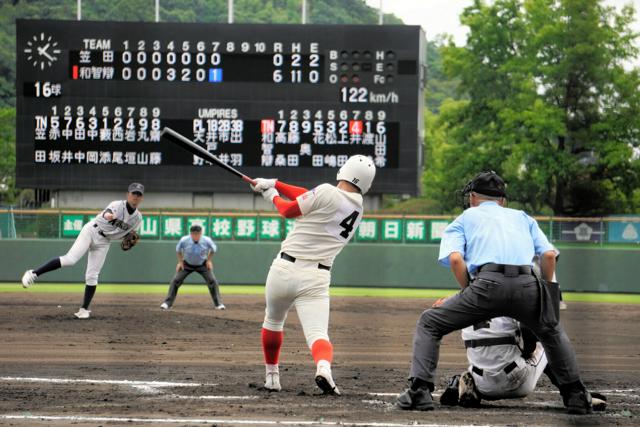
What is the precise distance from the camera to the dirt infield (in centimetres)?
593

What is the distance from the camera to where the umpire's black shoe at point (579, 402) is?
614 centimetres

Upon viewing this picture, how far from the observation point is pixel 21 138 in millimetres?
20578

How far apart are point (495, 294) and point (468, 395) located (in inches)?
32.0

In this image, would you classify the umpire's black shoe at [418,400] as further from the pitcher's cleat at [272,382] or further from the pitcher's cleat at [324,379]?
the pitcher's cleat at [272,382]

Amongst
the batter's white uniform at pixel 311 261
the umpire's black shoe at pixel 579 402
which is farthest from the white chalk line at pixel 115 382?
the umpire's black shoe at pixel 579 402

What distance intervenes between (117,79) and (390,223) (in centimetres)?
682

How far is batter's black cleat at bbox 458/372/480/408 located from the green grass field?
14.0 metres

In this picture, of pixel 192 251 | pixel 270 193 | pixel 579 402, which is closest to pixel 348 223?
pixel 270 193

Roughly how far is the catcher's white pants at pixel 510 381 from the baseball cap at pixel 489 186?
1.04 m

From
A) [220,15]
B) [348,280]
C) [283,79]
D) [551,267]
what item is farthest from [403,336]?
[220,15]

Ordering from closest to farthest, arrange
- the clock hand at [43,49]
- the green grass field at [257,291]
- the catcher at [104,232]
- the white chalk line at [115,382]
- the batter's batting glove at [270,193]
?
1. the batter's batting glove at [270,193]
2. the white chalk line at [115,382]
3. the catcher at [104,232]
4. the green grass field at [257,291]
5. the clock hand at [43,49]

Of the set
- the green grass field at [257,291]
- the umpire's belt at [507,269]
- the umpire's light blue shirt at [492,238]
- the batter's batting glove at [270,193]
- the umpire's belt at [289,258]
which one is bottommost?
the green grass field at [257,291]

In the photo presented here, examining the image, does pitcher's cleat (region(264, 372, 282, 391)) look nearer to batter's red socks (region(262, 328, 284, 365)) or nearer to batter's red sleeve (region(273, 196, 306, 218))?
batter's red socks (region(262, 328, 284, 365))

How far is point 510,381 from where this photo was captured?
21.1 ft
